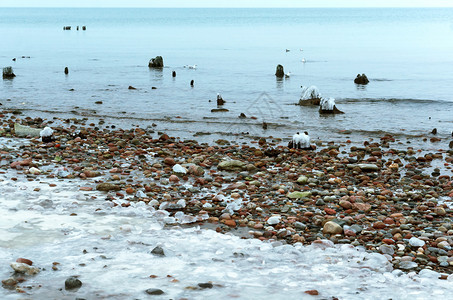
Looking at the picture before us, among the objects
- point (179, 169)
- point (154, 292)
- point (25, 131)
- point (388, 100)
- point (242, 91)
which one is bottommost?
point (154, 292)

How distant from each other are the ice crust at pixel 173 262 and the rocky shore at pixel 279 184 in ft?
1.34

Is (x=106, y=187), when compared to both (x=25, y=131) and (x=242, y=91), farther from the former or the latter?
(x=242, y=91)

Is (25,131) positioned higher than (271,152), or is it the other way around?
(25,131)

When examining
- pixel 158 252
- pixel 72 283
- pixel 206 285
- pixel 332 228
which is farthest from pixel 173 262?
pixel 332 228

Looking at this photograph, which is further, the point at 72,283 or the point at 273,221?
the point at 273,221

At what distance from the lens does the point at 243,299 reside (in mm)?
5789

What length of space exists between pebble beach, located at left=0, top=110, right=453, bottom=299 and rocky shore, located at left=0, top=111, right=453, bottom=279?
0.07 ft

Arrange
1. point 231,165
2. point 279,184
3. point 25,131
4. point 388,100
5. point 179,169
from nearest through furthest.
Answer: point 279,184 < point 179,169 < point 231,165 < point 25,131 < point 388,100

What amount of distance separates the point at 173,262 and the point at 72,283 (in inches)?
54.2

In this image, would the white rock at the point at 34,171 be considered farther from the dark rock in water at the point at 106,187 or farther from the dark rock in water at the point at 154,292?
the dark rock in water at the point at 154,292

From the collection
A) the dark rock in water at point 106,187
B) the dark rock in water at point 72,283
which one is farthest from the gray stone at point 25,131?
the dark rock in water at point 72,283

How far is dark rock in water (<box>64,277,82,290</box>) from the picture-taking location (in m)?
5.93

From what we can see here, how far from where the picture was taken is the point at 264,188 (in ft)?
34.0

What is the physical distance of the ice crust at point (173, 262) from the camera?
5.98m
